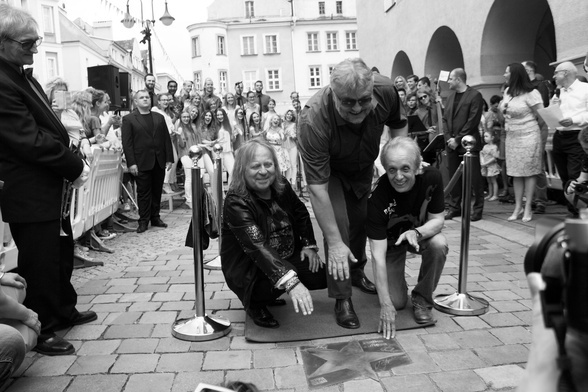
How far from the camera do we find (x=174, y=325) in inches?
142

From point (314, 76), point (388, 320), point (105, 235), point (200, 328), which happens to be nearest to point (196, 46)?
point (314, 76)

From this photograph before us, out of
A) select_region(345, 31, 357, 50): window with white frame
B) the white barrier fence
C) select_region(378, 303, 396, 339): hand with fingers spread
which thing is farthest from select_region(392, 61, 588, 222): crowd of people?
select_region(345, 31, 357, 50): window with white frame

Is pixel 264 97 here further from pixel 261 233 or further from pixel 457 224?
pixel 261 233

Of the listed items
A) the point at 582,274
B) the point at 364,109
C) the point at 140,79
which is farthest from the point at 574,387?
the point at 140,79

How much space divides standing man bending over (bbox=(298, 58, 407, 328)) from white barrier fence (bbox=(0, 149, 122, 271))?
9.43 ft

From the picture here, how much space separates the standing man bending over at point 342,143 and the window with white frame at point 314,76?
44.2 metres

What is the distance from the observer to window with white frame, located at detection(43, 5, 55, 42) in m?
39.4

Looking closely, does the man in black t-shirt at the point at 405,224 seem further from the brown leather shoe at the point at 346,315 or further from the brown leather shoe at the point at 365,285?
the brown leather shoe at the point at 365,285

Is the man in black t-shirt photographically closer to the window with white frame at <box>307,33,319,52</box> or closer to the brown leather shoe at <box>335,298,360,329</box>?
the brown leather shoe at <box>335,298,360,329</box>

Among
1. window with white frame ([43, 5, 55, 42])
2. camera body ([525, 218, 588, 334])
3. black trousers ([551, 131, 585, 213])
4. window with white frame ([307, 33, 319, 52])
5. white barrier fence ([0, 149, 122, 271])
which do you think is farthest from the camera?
window with white frame ([307, 33, 319, 52])

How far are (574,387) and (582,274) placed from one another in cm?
26

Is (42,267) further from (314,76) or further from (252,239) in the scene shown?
(314,76)

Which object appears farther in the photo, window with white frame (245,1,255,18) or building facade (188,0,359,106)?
window with white frame (245,1,255,18)

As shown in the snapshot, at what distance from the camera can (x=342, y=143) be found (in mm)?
3555
